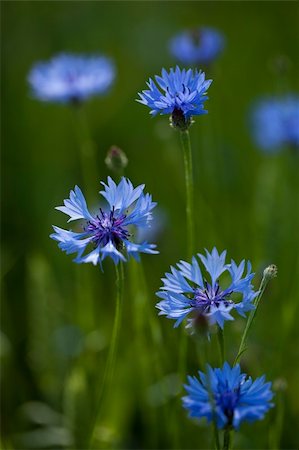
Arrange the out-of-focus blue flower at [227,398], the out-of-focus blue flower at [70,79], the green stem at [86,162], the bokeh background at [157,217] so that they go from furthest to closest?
the green stem at [86,162] < the out-of-focus blue flower at [70,79] < the bokeh background at [157,217] < the out-of-focus blue flower at [227,398]

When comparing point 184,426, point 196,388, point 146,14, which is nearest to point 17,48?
point 146,14

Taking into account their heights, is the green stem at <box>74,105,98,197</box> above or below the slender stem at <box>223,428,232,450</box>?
above

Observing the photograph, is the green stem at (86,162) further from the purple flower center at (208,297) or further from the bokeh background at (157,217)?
the purple flower center at (208,297)

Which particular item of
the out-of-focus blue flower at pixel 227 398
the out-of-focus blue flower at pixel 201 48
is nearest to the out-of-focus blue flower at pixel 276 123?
the out-of-focus blue flower at pixel 201 48

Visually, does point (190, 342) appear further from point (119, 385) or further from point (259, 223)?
point (259, 223)

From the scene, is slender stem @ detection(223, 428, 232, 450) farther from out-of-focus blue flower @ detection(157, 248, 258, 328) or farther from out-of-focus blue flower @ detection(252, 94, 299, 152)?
out-of-focus blue flower @ detection(252, 94, 299, 152)

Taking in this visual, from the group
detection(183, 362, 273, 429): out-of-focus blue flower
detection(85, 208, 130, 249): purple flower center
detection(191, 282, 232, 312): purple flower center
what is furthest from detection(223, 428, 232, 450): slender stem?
detection(85, 208, 130, 249): purple flower center
